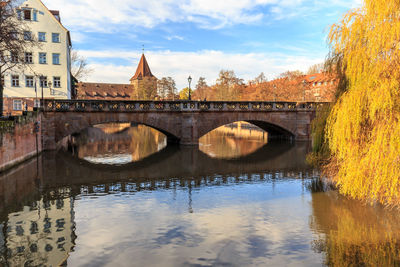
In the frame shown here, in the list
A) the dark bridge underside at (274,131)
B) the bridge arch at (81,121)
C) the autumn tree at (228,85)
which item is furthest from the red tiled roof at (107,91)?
the bridge arch at (81,121)

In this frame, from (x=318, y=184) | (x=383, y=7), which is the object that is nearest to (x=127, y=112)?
(x=318, y=184)

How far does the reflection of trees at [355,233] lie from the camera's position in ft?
25.9

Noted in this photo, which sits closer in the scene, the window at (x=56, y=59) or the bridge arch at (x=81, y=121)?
the bridge arch at (x=81, y=121)

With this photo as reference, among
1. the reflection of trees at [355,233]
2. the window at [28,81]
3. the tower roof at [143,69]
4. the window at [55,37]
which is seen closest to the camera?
the reflection of trees at [355,233]

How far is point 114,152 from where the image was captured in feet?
90.7

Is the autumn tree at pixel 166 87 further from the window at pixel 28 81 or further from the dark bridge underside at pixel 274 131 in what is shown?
the window at pixel 28 81

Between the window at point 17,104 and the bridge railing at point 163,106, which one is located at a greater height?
the window at point 17,104

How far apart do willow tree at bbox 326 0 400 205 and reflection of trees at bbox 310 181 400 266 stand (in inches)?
32.1

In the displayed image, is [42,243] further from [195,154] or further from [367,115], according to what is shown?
[195,154]

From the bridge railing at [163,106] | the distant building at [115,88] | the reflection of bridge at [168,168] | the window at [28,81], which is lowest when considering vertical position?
the reflection of bridge at [168,168]

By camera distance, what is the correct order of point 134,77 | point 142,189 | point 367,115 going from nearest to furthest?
point 367,115 < point 142,189 < point 134,77

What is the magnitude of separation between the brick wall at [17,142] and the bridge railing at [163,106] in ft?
10.1

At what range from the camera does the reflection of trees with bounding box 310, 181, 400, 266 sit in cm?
789

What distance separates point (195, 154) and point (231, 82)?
153ft
